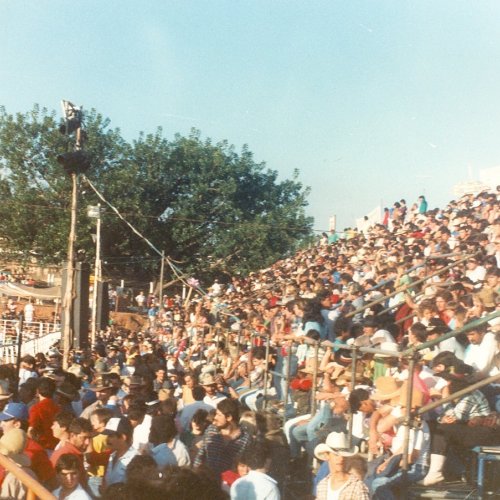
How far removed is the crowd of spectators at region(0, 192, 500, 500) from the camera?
5750 millimetres

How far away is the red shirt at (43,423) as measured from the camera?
7.70 m

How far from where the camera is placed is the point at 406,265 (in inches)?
578

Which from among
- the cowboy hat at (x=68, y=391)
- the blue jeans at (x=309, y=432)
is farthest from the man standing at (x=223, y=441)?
the cowboy hat at (x=68, y=391)

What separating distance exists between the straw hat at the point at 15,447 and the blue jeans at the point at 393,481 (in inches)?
100.0

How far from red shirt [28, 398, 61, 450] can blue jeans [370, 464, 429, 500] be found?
10.5ft

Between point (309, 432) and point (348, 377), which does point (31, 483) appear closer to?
point (309, 432)

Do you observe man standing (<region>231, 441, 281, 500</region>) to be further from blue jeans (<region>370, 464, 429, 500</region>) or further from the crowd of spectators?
blue jeans (<region>370, 464, 429, 500</region>)

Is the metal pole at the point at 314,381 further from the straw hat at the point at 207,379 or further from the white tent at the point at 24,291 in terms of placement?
the white tent at the point at 24,291

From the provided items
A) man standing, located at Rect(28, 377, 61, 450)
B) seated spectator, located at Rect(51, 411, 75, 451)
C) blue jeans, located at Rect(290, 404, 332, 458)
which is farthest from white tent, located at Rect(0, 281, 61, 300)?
seated spectator, located at Rect(51, 411, 75, 451)

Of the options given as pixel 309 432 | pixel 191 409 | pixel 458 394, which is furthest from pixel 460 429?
pixel 191 409

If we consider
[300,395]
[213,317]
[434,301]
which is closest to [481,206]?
[213,317]

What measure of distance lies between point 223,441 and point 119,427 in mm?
909

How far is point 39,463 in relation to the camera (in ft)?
19.4

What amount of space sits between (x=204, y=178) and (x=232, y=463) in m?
36.4
